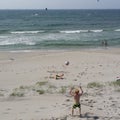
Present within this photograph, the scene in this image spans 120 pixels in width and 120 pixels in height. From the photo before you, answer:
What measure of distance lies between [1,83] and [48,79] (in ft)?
9.24

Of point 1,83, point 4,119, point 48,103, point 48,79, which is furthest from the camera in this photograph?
point 48,79

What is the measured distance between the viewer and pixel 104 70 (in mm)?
23172

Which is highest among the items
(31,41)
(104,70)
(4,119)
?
(31,41)

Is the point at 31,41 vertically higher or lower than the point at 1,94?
higher

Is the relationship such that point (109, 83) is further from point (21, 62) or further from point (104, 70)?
point (21, 62)

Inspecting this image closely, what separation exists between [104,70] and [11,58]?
1096 cm

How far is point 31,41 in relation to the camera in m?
45.9

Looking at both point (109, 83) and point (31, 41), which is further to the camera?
point (31, 41)

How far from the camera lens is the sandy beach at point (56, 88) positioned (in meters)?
12.5

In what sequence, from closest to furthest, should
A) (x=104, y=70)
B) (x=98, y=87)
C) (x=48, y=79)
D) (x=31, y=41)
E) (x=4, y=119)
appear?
1. (x=4, y=119)
2. (x=98, y=87)
3. (x=48, y=79)
4. (x=104, y=70)
5. (x=31, y=41)

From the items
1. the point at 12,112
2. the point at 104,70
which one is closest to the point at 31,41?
the point at 104,70

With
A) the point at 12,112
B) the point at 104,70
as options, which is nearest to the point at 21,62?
the point at 104,70

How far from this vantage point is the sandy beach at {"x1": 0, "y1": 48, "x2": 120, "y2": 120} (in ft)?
40.9

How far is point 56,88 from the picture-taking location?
1700 cm
